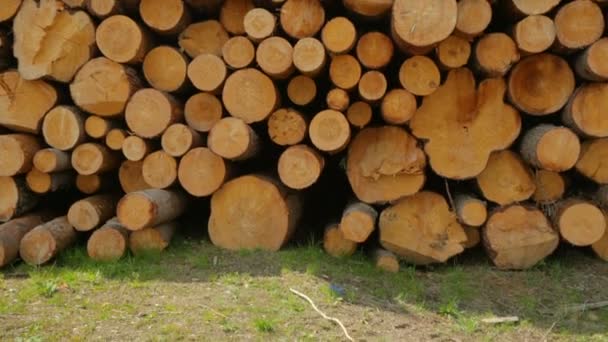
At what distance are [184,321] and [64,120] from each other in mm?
1766

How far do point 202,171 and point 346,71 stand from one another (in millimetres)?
1143

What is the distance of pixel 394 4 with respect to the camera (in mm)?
3730

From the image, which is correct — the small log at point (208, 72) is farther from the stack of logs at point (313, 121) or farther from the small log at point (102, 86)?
the small log at point (102, 86)

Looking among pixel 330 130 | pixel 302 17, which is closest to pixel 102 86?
pixel 302 17

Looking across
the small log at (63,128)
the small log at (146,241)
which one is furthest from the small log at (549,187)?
the small log at (63,128)

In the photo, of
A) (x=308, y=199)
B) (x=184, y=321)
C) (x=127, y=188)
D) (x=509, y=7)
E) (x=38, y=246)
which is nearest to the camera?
(x=184, y=321)

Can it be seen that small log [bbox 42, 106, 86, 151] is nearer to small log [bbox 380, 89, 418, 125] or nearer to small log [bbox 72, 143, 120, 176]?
small log [bbox 72, 143, 120, 176]

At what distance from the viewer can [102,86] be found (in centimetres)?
421

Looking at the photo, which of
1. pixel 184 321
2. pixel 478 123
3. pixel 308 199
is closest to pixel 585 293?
pixel 478 123

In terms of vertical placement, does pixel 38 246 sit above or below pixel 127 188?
below

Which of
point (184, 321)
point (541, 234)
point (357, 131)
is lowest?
point (184, 321)

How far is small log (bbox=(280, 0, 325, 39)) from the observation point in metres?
3.94

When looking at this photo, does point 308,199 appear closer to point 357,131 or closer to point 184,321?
point 357,131

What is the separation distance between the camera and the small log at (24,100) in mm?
4320
